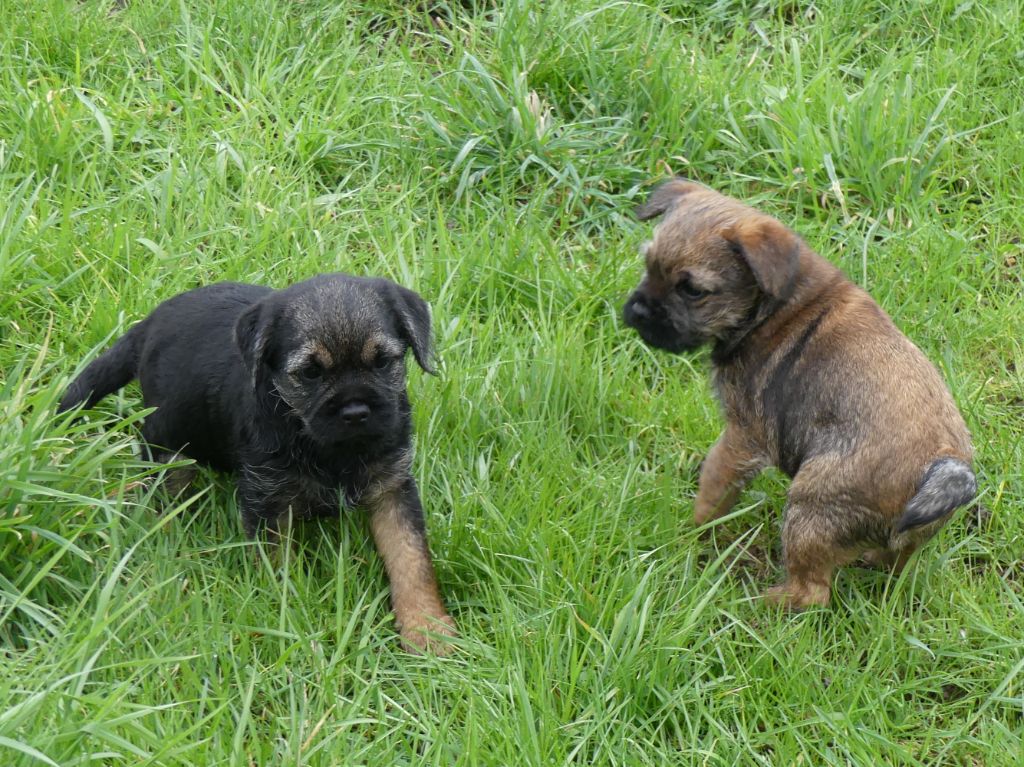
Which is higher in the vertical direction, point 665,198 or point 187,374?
point 665,198

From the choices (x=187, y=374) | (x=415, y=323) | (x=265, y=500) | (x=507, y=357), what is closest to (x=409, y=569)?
(x=265, y=500)

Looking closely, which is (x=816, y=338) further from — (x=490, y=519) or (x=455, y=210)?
(x=455, y=210)

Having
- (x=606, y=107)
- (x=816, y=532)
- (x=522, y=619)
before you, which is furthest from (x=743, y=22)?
(x=522, y=619)

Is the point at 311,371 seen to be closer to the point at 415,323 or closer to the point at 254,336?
the point at 254,336

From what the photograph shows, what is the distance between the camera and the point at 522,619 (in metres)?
3.92

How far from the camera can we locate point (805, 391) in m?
4.19

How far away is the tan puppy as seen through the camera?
3893 millimetres

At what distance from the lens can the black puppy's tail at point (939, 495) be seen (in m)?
3.69

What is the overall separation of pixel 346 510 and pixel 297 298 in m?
0.77

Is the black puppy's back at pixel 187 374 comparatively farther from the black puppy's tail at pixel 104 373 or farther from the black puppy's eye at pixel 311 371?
the black puppy's eye at pixel 311 371

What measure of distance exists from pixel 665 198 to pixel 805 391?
3.44ft

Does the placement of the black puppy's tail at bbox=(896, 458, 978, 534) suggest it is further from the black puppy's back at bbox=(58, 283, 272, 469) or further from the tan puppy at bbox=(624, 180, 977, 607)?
the black puppy's back at bbox=(58, 283, 272, 469)

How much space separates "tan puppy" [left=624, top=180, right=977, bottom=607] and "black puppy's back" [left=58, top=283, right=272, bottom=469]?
1476 mm

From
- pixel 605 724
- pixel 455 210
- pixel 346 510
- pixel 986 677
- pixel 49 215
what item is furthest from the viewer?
pixel 455 210
